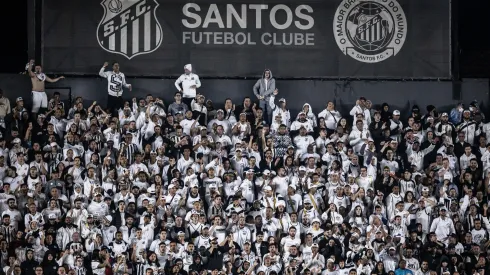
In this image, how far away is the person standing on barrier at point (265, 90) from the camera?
38.6 meters

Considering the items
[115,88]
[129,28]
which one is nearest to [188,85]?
[115,88]

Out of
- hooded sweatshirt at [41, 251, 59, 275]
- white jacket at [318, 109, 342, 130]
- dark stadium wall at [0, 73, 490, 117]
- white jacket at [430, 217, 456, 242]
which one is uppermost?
dark stadium wall at [0, 73, 490, 117]

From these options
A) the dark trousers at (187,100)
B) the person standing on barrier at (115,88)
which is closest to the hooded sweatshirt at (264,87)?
the dark trousers at (187,100)

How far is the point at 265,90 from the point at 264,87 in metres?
0.10

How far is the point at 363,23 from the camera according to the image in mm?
40531

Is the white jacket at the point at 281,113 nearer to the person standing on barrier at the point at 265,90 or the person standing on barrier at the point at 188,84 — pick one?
the person standing on barrier at the point at 265,90

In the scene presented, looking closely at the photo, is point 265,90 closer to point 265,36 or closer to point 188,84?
point 188,84

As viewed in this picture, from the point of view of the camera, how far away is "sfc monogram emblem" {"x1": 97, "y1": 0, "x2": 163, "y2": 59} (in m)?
40.2

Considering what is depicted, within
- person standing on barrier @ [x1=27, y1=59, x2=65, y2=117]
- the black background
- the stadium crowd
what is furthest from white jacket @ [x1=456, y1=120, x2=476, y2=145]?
person standing on barrier @ [x1=27, y1=59, x2=65, y2=117]

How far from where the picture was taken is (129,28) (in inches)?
1590

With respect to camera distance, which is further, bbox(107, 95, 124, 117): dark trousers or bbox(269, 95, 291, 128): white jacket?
bbox(107, 95, 124, 117): dark trousers

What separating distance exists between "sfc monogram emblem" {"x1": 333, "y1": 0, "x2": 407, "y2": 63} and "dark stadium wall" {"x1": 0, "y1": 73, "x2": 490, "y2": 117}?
34.6 inches

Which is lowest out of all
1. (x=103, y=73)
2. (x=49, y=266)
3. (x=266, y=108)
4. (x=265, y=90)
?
(x=49, y=266)

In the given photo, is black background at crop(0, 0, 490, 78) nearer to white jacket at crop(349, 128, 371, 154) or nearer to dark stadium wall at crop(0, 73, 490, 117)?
dark stadium wall at crop(0, 73, 490, 117)
